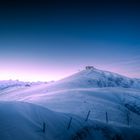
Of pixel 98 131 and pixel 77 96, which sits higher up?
pixel 77 96

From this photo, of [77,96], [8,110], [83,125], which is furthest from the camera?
[77,96]

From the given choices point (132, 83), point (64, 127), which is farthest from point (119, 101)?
point (132, 83)

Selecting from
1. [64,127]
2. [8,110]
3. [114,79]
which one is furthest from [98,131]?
[114,79]

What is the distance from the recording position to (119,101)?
41.4 meters

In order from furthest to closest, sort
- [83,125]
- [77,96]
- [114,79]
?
[114,79], [77,96], [83,125]

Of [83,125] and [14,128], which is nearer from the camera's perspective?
[14,128]

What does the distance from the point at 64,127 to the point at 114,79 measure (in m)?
77.0

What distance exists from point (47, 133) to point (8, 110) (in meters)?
3.69

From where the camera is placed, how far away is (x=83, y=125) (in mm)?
17844

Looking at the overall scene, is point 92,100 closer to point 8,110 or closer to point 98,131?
point 98,131

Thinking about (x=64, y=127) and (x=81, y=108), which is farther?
(x=81, y=108)

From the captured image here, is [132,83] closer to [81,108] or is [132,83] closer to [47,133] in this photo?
[81,108]

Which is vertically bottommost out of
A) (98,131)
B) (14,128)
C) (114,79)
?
(98,131)

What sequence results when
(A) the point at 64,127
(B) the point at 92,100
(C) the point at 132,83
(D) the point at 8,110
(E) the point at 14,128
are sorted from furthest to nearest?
(C) the point at 132,83, (B) the point at 92,100, (A) the point at 64,127, (D) the point at 8,110, (E) the point at 14,128
